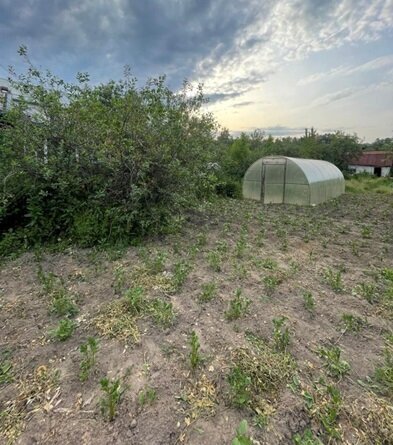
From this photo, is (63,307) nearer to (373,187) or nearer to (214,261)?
(214,261)

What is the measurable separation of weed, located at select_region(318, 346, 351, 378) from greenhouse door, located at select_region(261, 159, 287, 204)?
9344 millimetres

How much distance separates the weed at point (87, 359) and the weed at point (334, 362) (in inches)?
69.4

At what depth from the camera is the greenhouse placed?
10.4m

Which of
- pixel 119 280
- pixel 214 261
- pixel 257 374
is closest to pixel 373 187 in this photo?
pixel 214 261

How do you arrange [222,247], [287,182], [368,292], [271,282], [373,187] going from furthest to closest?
[373,187] → [287,182] → [222,247] → [271,282] → [368,292]

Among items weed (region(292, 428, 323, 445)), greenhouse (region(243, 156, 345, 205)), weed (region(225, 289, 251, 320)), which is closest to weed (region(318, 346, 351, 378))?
weed (region(292, 428, 323, 445))

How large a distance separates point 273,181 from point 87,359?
1041 cm

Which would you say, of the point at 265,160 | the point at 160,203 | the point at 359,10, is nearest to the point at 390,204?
the point at 265,160

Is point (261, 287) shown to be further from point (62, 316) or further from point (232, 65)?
point (232, 65)

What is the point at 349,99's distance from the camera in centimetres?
953

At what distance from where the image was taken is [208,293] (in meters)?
2.92

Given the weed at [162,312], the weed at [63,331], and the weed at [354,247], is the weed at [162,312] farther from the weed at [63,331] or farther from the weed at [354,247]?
the weed at [354,247]

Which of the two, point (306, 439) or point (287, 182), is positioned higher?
point (287, 182)

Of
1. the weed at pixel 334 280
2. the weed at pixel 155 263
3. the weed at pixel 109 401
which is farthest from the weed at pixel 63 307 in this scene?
the weed at pixel 334 280
